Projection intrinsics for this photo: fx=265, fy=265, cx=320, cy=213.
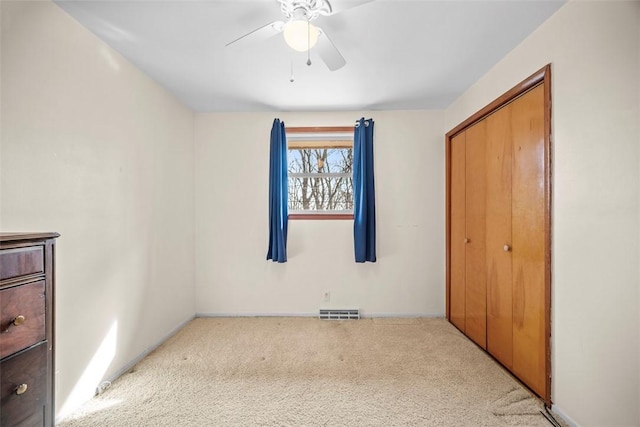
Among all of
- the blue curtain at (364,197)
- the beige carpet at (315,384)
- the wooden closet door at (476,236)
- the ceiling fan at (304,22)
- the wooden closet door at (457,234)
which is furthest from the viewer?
the blue curtain at (364,197)

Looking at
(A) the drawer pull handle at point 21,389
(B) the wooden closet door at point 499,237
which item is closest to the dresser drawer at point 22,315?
(A) the drawer pull handle at point 21,389

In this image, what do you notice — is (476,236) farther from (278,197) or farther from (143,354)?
(143,354)

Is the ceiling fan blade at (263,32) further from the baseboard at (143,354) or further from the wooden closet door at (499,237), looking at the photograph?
the baseboard at (143,354)

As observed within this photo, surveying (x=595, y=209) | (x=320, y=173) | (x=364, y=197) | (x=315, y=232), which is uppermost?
(x=320, y=173)

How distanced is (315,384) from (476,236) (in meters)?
1.84

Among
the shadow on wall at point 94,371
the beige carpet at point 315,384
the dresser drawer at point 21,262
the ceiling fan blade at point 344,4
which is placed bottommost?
the beige carpet at point 315,384

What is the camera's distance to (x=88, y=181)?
67.1 inches

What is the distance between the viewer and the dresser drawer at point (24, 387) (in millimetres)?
900

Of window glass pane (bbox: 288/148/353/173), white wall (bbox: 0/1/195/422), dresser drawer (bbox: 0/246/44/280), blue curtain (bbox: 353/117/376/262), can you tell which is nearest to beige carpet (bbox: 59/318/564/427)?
white wall (bbox: 0/1/195/422)

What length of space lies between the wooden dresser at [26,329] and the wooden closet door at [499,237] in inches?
104

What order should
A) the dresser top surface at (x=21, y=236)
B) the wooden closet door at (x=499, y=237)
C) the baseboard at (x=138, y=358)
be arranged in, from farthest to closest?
the wooden closet door at (x=499, y=237), the baseboard at (x=138, y=358), the dresser top surface at (x=21, y=236)

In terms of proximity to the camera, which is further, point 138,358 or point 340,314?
point 340,314

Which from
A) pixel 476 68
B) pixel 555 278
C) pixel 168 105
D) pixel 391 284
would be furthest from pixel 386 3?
pixel 391 284

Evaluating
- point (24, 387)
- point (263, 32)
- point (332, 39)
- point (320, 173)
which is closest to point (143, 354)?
point (24, 387)
